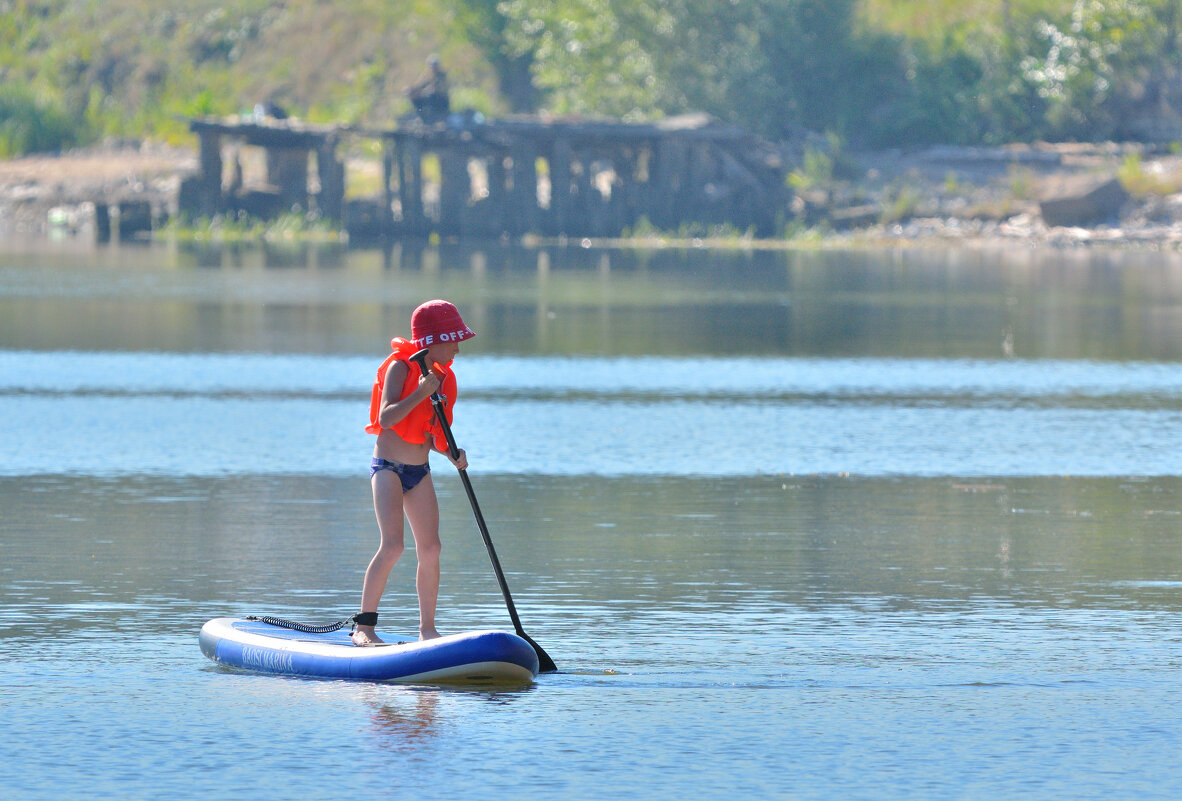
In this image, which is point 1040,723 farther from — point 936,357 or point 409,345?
point 936,357

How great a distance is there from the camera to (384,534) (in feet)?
31.6

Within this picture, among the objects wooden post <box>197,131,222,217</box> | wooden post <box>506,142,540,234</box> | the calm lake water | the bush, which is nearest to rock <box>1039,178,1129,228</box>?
wooden post <box>506,142,540,234</box>

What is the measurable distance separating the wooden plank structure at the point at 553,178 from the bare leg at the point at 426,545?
65280mm

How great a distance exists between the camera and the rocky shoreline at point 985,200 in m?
69.4

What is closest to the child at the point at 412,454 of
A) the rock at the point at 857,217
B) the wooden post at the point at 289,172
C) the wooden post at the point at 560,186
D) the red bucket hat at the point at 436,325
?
the red bucket hat at the point at 436,325

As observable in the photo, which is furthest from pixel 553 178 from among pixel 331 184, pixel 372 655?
pixel 372 655

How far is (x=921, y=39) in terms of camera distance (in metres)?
85.5

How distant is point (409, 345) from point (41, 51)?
128 meters

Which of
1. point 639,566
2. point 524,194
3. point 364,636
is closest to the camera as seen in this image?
point 364,636

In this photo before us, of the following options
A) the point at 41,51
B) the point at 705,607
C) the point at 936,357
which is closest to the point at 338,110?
the point at 41,51

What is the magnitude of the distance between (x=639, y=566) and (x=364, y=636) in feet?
10.5

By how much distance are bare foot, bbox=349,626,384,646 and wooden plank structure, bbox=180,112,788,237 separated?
2577 inches

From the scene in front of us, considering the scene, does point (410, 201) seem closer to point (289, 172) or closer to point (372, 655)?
point (289, 172)

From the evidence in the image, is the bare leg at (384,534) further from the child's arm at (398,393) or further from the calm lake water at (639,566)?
the calm lake water at (639,566)
